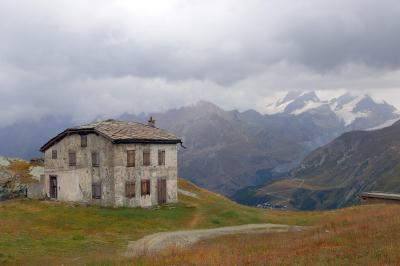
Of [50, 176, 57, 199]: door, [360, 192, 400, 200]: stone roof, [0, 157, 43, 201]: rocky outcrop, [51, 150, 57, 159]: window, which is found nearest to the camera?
[360, 192, 400, 200]: stone roof

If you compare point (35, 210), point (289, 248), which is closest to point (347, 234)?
point (289, 248)

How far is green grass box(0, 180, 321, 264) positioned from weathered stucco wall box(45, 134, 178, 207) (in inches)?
85.9

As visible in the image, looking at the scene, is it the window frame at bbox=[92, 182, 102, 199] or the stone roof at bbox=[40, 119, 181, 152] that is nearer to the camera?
the stone roof at bbox=[40, 119, 181, 152]

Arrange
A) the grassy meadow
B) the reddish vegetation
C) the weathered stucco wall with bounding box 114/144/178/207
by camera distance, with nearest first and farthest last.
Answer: the reddish vegetation → the grassy meadow → the weathered stucco wall with bounding box 114/144/178/207

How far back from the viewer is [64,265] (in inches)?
1031

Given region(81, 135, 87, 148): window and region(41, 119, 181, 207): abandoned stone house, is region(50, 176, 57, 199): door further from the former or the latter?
region(81, 135, 87, 148): window

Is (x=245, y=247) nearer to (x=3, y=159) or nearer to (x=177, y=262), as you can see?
(x=177, y=262)

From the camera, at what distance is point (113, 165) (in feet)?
193

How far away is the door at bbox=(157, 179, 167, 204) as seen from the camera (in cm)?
6309

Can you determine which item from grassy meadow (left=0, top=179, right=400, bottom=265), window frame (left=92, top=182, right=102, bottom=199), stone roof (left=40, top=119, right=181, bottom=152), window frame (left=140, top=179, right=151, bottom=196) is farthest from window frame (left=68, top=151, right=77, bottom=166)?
window frame (left=140, top=179, right=151, bottom=196)

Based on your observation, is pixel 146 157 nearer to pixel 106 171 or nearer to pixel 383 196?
pixel 106 171

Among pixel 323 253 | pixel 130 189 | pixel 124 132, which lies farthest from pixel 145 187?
pixel 323 253

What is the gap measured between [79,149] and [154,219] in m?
16.1

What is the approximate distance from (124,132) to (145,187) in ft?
23.4
